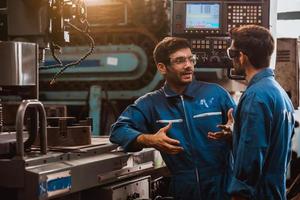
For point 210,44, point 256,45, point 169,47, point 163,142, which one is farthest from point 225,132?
point 210,44

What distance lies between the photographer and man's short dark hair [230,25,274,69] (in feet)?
8.02

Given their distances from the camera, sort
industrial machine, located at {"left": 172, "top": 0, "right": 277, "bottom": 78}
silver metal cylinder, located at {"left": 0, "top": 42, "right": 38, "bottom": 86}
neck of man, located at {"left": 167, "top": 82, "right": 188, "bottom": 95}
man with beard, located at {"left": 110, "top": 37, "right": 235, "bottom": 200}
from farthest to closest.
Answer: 1. industrial machine, located at {"left": 172, "top": 0, "right": 277, "bottom": 78}
2. neck of man, located at {"left": 167, "top": 82, "right": 188, "bottom": 95}
3. man with beard, located at {"left": 110, "top": 37, "right": 235, "bottom": 200}
4. silver metal cylinder, located at {"left": 0, "top": 42, "right": 38, "bottom": 86}

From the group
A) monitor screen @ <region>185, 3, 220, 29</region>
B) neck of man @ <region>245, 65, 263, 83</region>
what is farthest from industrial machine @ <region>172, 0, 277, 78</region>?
neck of man @ <region>245, 65, 263, 83</region>

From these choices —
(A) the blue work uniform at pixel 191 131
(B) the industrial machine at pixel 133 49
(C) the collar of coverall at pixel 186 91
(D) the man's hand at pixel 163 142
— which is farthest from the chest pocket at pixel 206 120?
(B) the industrial machine at pixel 133 49

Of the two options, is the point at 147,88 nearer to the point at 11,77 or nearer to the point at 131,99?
the point at 131,99

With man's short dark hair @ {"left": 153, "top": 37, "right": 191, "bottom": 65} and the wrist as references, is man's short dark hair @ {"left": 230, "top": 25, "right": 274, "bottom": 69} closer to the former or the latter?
man's short dark hair @ {"left": 153, "top": 37, "right": 191, "bottom": 65}

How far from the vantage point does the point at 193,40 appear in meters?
3.51

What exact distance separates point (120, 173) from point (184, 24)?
1.40 metres

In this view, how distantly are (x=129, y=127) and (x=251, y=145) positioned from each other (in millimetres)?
758

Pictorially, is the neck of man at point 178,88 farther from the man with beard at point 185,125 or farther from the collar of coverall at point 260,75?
the collar of coverall at point 260,75

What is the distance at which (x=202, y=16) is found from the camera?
3504 mm

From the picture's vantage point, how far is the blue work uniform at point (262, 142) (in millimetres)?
2238

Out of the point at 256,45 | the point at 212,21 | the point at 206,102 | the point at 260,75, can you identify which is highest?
the point at 212,21

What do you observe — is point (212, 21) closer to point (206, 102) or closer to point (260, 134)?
point (206, 102)
